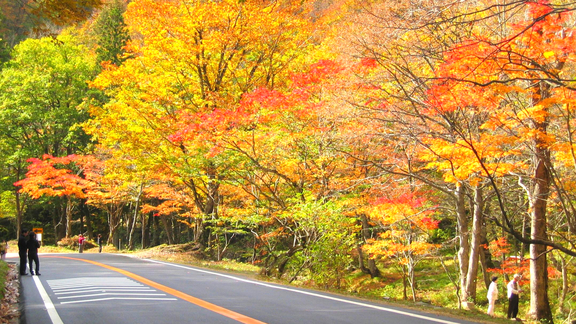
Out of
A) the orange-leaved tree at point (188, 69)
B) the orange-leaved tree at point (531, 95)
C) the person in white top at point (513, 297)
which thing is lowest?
the person in white top at point (513, 297)

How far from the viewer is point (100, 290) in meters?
8.72

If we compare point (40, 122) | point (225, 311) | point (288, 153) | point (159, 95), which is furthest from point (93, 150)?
point (225, 311)

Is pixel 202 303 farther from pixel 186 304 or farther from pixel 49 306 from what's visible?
pixel 49 306

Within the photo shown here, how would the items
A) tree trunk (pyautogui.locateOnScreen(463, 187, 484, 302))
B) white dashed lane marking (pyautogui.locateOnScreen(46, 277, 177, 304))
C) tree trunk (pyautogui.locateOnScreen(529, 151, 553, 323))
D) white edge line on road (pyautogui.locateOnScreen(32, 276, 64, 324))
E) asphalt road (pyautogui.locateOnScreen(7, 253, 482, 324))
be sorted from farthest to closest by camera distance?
tree trunk (pyautogui.locateOnScreen(463, 187, 484, 302)) → tree trunk (pyautogui.locateOnScreen(529, 151, 553, 323)) → white dashed lane marking (pyautogui.locateOnScreen(46, 277, 177, 304)) → asphalt road (pyautogui.locateOnScreen(7, 253, 482, 324)) → white edge line on road (pyautogui.locateOnScreen(32, 276, 64, 324))

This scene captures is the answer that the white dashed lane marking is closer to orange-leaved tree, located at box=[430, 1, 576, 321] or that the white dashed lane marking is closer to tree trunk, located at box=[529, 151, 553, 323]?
orange-leaved tree, located at box=[430, 1, 576, 321]

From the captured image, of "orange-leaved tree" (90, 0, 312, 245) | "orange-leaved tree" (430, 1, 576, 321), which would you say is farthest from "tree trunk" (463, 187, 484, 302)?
"orange-leaved tree" (90, 0, 312, 245)

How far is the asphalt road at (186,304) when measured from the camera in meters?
6.14

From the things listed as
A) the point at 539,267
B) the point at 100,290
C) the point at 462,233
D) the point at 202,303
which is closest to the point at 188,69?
the point at 100,290

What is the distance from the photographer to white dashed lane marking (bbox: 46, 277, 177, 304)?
25.7 feet

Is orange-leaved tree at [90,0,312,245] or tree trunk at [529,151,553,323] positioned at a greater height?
orange-leaved tree at [90,0,312,245]

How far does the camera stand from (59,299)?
7723 mm

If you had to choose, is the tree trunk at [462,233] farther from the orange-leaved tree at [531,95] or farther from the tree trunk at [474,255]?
the orange-leaved tree at [531,95]

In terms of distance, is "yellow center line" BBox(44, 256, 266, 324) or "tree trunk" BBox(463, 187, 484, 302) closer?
"yellow center line" BBox(44, 256, 266, 324)

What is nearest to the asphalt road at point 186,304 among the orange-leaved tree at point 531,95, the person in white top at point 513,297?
the orange-leaved tree at point 531,95
